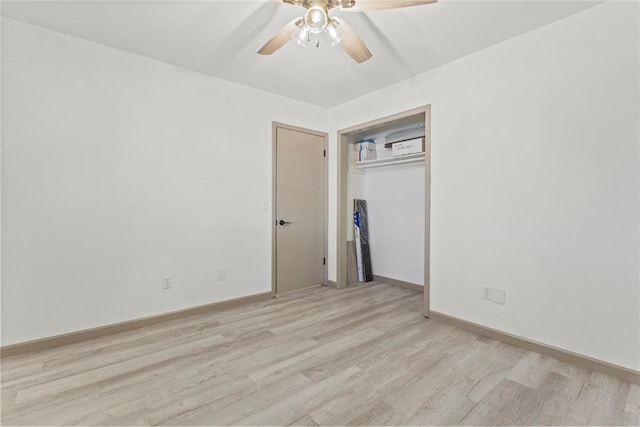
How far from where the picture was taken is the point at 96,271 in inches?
102

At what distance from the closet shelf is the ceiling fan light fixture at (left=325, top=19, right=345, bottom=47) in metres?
2.03

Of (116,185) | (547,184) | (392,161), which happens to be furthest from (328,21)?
(392,161)

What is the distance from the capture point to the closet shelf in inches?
149

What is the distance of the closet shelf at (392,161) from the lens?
3.79 meters

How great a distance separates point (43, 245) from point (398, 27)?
330cm

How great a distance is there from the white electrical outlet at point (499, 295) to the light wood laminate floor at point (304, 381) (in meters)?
0.35

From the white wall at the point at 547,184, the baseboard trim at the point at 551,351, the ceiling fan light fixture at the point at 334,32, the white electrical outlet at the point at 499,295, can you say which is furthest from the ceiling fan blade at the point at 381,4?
the baseboard trim at the point at 551,351

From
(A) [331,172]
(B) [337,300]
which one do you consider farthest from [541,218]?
(A) [331,172]

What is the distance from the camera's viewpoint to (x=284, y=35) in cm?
202

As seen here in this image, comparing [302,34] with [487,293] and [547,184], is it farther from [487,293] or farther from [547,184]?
[487,293]

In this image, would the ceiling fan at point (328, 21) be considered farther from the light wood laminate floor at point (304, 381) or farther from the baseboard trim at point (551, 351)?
the baseboard trim at point (551, 351)

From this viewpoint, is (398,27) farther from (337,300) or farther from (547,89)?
(337,300)

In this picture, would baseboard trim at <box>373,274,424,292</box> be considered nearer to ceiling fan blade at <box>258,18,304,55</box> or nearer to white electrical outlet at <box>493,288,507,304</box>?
white electrical outlet at <box>493,288,507,304</box>

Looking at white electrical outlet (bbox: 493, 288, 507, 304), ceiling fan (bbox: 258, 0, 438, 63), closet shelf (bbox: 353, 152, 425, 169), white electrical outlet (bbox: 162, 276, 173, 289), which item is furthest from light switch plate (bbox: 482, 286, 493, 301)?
white electrical outlet (bbox: 162, 276, 173, 289)
